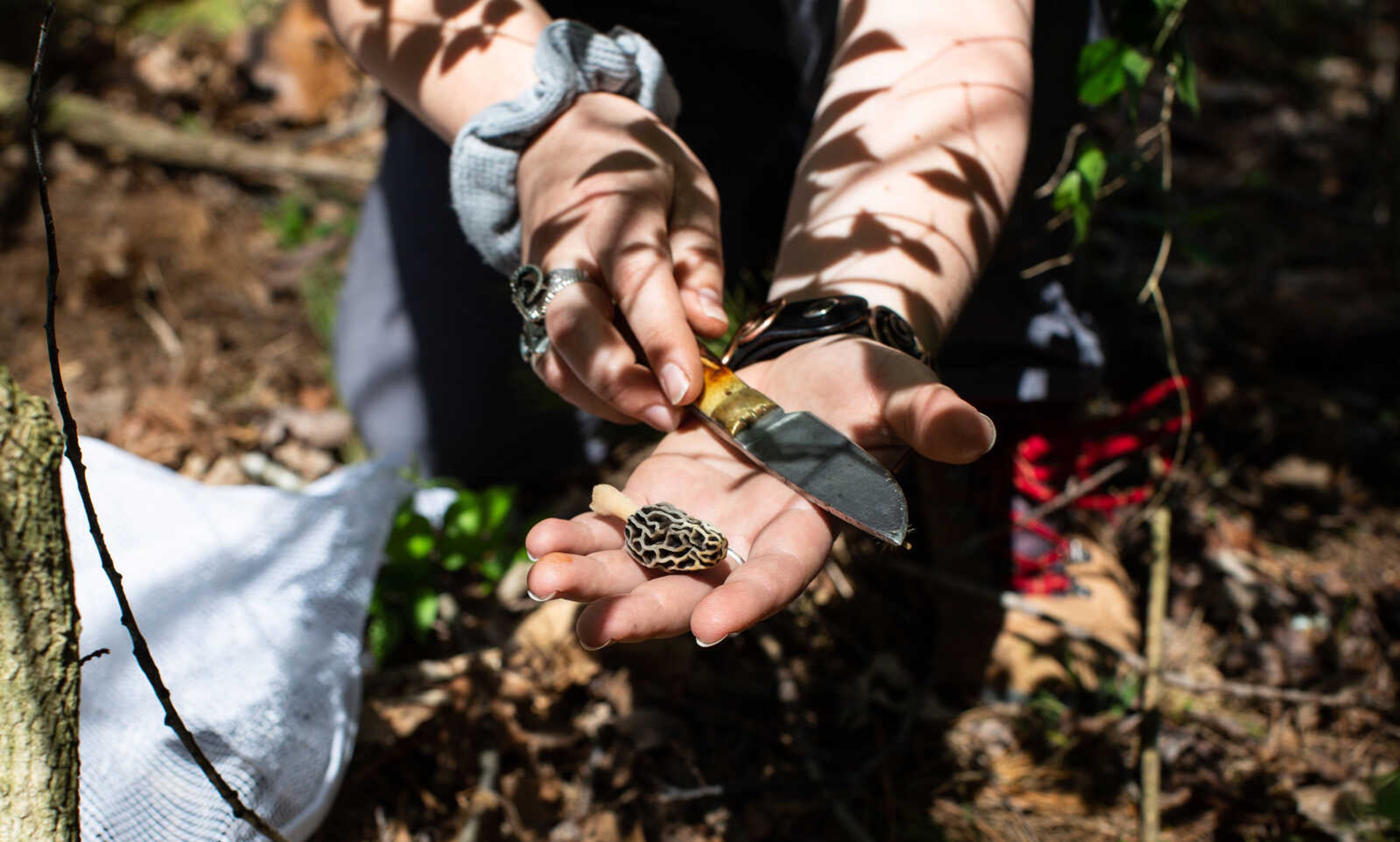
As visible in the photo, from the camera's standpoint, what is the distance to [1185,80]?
6.20 feet

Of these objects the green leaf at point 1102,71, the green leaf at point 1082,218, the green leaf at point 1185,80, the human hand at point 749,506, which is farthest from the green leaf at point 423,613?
the green leaf at point 1185,80

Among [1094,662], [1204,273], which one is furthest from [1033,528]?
[1204,273]

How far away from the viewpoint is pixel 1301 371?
3139 millimetres

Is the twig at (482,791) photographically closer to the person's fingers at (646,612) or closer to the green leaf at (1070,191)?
the person's fingers at (646,612)

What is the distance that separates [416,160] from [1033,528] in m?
2.19

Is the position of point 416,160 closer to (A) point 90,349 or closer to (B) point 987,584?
(A) point 90,349

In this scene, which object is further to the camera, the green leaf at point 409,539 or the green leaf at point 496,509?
the green leaf at point 496,509

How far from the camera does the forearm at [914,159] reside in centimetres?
179

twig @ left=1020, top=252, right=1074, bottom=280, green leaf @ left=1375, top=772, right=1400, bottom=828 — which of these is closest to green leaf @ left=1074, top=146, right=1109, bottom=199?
twig @ left=1020, top=252, right=1074, bottom=280

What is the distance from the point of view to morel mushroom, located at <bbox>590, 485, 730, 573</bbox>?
1.32 m

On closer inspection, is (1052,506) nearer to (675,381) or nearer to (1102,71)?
(1102,71)

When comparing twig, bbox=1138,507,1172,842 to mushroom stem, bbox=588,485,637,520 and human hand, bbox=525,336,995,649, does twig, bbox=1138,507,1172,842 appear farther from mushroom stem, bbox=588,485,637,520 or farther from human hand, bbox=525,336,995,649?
mushroom stem, bbox=588,485,637,520

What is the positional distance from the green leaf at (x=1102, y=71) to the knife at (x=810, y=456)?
0.95 m

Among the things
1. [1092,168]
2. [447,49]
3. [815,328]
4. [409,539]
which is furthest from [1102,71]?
[409,539]
